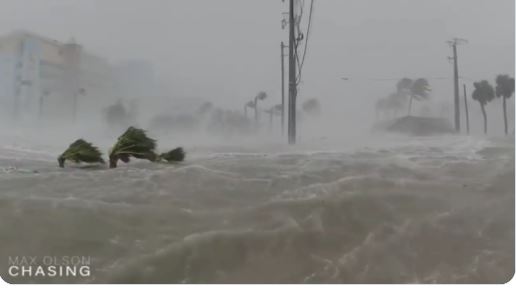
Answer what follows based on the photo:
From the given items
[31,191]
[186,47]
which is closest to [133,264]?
[31,191]

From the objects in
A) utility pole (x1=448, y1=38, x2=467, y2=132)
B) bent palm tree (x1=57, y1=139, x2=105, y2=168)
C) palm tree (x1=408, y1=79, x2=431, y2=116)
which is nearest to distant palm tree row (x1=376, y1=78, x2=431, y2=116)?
palm tree (x1=408, y1=79, x2=431, y2=116)

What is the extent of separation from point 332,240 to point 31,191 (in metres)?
1.64

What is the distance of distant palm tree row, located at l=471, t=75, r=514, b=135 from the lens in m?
2.71

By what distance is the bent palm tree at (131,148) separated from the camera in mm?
2707

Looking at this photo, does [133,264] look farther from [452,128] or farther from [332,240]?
[452,128]

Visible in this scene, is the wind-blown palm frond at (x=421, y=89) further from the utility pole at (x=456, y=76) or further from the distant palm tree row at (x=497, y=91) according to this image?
the distant palm tree row at (x=497, y=91)

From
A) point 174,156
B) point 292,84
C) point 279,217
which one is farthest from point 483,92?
point 174,156

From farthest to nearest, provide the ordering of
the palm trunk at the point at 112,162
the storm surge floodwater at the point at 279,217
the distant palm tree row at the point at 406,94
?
the distant palm tree row at the point at 406,94
the palm trunk at the point at 112,162
the storm surge floodwater at the point at 279,217

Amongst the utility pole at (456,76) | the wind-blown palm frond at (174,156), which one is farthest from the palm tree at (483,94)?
the wind-blown palm frond at (174,156)

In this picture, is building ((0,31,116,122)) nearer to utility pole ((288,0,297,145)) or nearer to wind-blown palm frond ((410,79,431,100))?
utility pole ((288,0,297,145))

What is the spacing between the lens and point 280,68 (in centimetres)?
302

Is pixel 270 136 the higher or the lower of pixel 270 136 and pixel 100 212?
the higher

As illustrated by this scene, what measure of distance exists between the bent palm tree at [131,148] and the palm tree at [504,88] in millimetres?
2198

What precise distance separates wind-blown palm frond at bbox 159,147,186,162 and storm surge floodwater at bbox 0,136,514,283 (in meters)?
0.09
